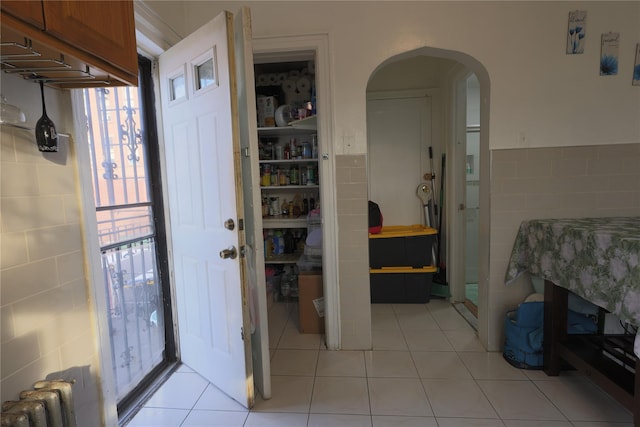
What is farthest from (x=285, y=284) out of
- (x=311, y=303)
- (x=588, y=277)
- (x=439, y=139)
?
(x=588, y=277)

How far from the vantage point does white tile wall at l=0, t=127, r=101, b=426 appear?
94 cm

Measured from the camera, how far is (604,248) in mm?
1310

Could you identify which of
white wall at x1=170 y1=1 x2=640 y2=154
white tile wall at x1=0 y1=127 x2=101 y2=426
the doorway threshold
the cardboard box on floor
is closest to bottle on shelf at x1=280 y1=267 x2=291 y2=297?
the cardboard box on floor

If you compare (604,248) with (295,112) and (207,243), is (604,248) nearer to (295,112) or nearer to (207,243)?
(207,243)

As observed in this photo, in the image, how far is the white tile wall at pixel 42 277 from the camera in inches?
37.2

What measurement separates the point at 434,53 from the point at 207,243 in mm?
1876

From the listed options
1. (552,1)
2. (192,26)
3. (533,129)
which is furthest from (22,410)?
(552,1)

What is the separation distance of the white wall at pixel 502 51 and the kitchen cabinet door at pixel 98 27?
1.08 metres

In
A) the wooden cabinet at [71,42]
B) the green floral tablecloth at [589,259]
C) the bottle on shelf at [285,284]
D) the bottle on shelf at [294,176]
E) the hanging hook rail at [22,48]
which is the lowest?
the bottle on shelf at [285,284]

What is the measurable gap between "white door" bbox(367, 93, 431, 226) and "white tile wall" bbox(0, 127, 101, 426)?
2.56 meters

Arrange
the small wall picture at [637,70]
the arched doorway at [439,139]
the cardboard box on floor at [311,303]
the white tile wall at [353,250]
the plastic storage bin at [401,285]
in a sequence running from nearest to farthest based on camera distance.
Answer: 1. the small wall picture at [637,70]
2. the white tile wall at [353,250]
3. the cardboard box on floor at [311,303]
4. the arched doorway at [439,139]
5. the plastic storage bin at [401,285]

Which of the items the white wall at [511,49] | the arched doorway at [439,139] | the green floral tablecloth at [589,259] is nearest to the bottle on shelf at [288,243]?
the arched doorway at [439,139]

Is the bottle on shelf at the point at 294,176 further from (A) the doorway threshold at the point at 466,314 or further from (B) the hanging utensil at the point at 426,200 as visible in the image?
(A) the doorway threshold at the point at 466,314

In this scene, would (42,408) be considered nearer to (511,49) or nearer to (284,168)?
(284,168)
